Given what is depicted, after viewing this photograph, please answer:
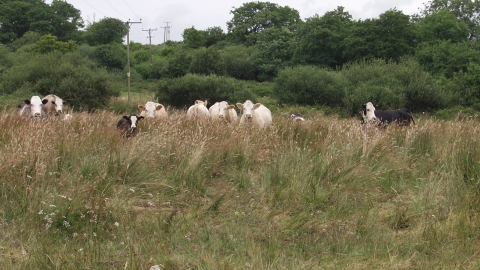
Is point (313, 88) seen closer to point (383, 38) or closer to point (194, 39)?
point (383, 38)

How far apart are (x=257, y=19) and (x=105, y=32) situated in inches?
1106

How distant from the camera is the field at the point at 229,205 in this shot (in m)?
3.44

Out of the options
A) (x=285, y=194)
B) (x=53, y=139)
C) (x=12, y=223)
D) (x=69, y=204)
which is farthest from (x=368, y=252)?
(x=53, y=139)

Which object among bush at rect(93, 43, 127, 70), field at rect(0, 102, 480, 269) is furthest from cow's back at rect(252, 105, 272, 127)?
bush at rect(93, 43, 127, 70)

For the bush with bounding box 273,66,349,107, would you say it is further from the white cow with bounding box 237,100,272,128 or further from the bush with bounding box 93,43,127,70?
the bush with bounding box 93,43,127,70

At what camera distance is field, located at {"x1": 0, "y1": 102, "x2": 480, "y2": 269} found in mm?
3439

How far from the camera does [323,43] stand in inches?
2101

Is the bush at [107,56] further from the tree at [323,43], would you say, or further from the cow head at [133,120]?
the cow head at [133,120]

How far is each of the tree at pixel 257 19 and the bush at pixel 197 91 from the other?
4439cm

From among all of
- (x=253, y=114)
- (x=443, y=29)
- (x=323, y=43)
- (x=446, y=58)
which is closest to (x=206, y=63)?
(x=323, y=43)

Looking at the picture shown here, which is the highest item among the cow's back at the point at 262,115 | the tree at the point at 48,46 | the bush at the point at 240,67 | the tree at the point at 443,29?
the tree at the point at 443,29

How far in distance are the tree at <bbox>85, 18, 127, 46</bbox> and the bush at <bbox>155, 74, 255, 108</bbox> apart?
1637 inches

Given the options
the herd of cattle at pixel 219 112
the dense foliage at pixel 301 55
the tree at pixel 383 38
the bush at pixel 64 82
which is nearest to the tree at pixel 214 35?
the dense foliage at pixel 301 55

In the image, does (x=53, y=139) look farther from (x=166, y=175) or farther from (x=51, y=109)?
(x=51, y=109)
